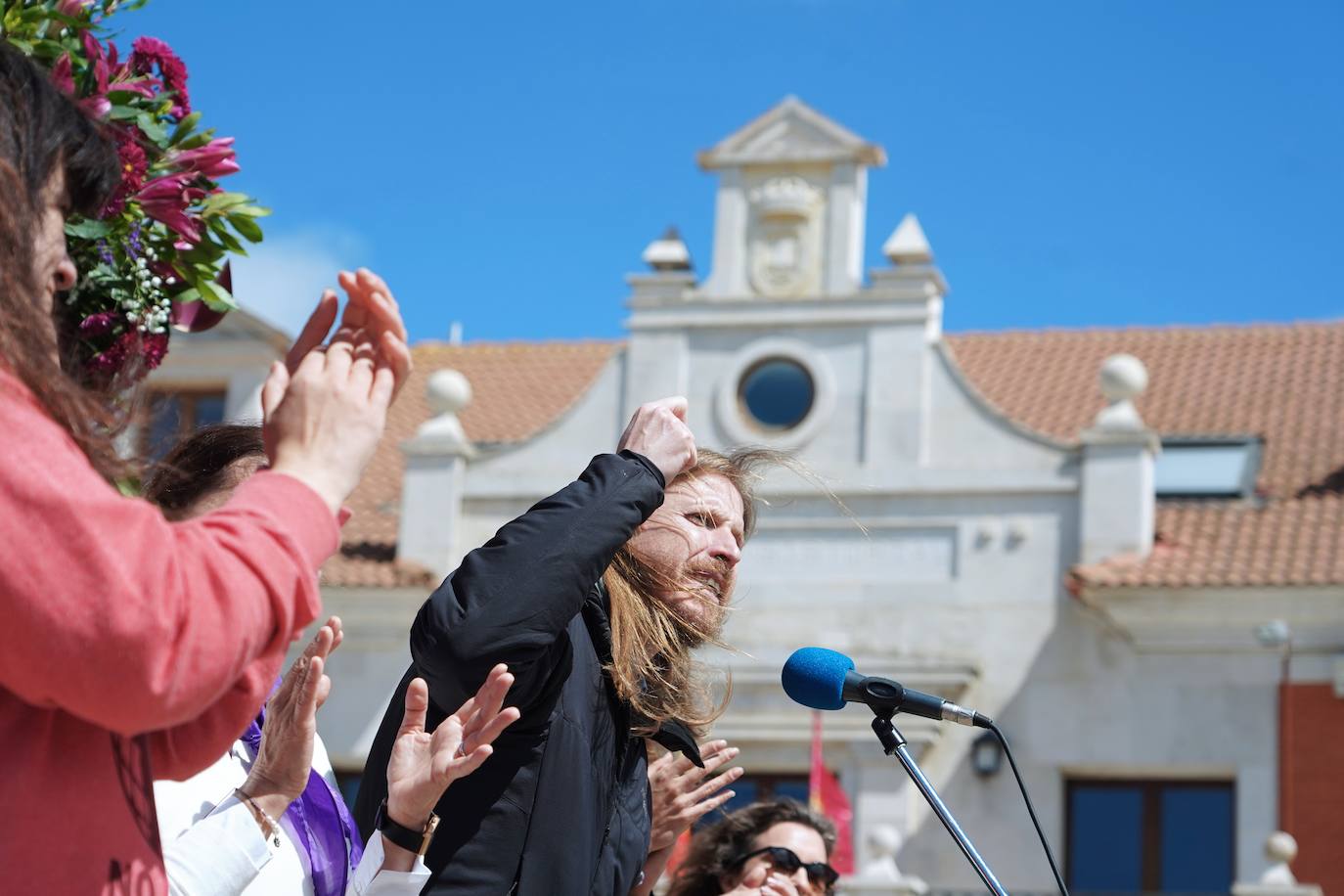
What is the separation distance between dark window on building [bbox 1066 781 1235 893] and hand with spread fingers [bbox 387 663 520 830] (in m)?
14.2

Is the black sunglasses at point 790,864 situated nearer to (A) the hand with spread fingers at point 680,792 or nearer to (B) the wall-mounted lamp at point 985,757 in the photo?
(A) the hand with spread fingers at point 680,792

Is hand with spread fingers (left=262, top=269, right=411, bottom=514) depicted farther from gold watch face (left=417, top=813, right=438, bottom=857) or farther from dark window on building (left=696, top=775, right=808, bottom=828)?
dark window on building (left=696, top=775, right=808, bottom=828)

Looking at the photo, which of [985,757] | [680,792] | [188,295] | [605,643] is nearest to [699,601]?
[605,643]

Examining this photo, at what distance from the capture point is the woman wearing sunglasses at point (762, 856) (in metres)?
5.06

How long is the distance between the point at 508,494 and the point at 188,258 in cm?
1527

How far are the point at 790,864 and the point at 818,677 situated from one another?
5.20 ft

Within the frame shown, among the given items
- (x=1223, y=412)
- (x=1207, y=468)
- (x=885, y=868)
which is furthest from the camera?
(x=1223, y=412)

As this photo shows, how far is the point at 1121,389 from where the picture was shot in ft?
57.3

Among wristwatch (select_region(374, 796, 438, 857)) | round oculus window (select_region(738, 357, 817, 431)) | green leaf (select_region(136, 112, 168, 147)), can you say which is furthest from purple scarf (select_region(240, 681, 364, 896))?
round oculus window (select_region(738, 357, 817, 431))

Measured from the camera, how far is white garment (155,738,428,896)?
2609 millimetres

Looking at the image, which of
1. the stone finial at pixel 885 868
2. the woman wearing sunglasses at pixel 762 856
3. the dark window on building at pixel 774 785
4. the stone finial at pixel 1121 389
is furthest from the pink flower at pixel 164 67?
the stone finial at pixel 1121 389

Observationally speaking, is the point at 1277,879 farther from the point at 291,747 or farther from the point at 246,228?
the point at 291,747

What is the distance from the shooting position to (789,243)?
1884cm

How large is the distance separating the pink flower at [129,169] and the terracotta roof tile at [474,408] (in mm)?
14800
